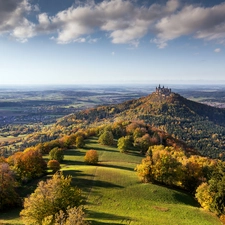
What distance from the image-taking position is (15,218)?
53.0m

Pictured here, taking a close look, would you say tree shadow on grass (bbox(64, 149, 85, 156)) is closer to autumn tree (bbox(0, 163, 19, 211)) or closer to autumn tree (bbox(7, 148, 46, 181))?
autumn tree (bbox(7, 148, 46, 181))

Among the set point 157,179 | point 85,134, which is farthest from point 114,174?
point 85,134

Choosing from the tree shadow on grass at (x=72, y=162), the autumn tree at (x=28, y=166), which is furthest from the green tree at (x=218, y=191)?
the autumn tree at (x=28, y=166)

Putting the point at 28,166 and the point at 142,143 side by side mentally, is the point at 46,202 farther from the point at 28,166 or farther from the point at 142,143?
the point at 142,143

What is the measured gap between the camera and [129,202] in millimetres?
64000

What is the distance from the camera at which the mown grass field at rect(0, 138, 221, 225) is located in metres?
52.6

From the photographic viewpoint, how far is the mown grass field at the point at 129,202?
52625mm

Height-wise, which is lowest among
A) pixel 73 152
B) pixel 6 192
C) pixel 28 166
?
pixel 73 152

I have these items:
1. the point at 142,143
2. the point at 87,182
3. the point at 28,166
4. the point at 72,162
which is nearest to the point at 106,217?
the point at 87,182

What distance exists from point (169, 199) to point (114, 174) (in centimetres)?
2318

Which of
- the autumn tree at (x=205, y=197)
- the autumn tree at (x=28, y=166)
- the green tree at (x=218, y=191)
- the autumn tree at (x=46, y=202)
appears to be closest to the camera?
the autumn tree at (x=46, y=202)

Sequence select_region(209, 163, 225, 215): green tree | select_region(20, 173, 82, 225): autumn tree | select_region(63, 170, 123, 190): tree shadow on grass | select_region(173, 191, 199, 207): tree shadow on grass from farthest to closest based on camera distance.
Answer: select_region(63, 170, 123, 190): tree shadow on grass, select_region(173, 191, 199, 207): tree shadow on grass, select_region(209, 163, 225, 215): green tree, select_region(20, 173, 82, 225): autumn tree

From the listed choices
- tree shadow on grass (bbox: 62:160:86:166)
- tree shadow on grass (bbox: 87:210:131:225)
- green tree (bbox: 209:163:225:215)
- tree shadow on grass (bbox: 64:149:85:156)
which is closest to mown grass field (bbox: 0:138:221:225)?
tree shadow on grass (bbox: 87:210:131:225)

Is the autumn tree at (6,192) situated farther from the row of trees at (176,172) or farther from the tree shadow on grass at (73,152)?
the tree shadow on grass at (73,152)
